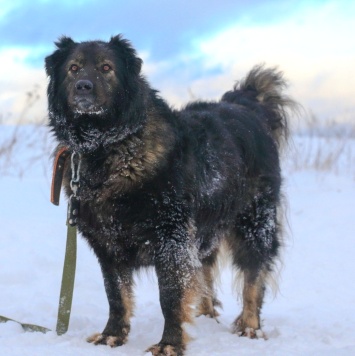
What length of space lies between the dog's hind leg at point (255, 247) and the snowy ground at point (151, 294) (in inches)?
12.7

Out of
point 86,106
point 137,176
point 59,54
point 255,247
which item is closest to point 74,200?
point 137,176

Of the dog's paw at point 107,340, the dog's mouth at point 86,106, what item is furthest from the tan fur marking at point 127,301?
the dog's mouth at point 86,106

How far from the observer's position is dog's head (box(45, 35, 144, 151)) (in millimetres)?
4102

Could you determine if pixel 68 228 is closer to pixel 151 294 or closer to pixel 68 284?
pixel 68 284

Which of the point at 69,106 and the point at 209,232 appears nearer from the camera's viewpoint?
the point at 69,106

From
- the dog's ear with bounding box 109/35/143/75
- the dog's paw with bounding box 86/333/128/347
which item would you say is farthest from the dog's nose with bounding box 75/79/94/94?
the dog's paw with bounding box 86/333/128/347

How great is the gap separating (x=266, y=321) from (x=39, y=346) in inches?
86.1

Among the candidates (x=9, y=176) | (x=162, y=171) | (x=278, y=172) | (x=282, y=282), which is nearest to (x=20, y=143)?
(x=9, y=176)

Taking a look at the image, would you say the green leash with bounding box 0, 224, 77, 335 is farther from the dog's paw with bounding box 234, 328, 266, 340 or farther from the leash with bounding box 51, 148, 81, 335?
the dog's paw with bounding box 234, 328, 266, 340

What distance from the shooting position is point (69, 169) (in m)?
4.43

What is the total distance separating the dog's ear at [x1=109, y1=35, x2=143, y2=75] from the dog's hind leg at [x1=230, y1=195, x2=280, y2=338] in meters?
1.48

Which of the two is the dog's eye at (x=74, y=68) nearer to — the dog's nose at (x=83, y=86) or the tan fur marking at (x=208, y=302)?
the dog's nose at (x=83, y=86)

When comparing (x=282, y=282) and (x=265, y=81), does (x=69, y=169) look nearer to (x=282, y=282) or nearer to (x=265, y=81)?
(x=265, y=81)

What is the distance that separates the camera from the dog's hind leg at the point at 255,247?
5.11m
